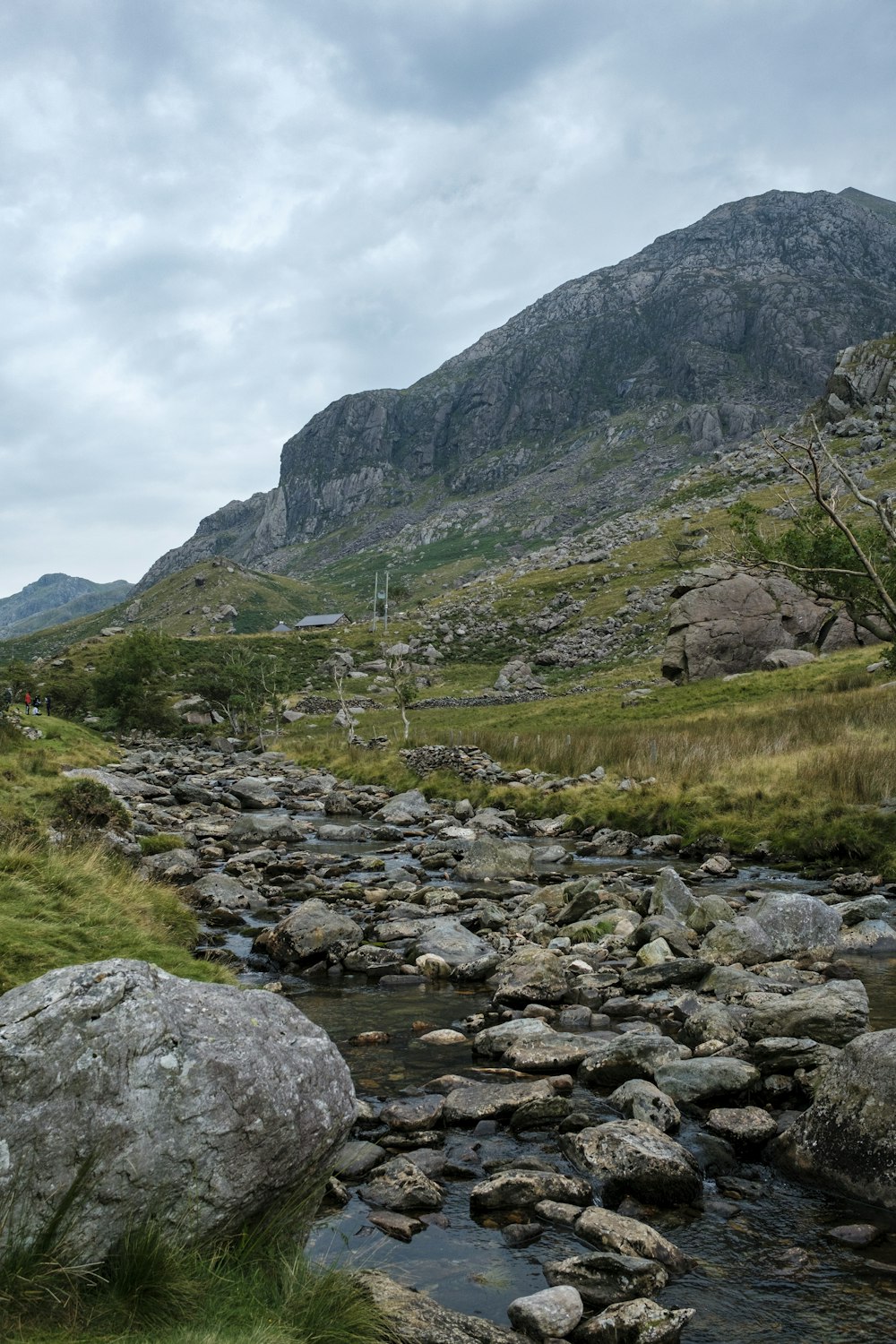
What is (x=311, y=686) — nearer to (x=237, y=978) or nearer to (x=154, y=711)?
(x=154, y=711)

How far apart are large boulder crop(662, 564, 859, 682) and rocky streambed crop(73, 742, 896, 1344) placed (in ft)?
138

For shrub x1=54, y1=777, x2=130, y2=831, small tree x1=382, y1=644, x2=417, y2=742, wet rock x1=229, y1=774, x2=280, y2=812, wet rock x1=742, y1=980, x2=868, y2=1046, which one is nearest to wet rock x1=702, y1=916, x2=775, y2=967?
wet rock x1=742, y1=980, x2=868, y2=1046

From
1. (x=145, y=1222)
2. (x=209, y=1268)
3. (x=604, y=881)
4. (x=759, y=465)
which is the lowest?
(x=604, y=881)

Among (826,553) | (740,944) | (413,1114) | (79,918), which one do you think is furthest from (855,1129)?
(826,553)

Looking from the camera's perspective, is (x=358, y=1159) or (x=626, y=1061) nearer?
(x=358, y=1159)

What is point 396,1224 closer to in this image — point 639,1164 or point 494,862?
point 639,1164

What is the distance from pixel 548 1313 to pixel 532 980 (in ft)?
23.7

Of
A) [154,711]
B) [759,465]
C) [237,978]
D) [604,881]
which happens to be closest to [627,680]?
[154,711]

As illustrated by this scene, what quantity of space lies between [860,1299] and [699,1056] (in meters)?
3.77

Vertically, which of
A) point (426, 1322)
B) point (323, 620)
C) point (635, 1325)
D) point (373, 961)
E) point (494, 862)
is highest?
point (323, 620)

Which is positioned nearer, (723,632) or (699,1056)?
(699,1056)

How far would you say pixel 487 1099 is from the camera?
871cm

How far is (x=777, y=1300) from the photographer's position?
18.8 feet

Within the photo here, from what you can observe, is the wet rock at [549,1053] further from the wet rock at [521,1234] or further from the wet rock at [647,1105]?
the wet rock at [521,1234]
